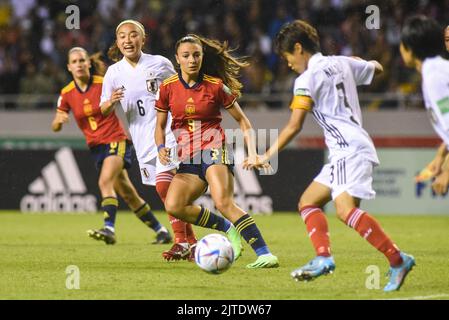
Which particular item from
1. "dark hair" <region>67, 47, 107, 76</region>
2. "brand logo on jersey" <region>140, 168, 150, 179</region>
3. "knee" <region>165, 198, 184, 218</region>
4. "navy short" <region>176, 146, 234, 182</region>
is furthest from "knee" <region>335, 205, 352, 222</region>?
"dark hair" <region>67, 47, 107, 76</region>

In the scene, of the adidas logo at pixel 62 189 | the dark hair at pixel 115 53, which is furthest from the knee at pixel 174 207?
the adidas logo at pixel 62 189

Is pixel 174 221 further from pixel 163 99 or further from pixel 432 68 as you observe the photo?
pixel 432 68

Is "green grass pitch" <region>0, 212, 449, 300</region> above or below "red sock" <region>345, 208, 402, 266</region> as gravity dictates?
below

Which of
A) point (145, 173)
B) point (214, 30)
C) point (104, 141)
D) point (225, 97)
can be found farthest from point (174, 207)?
point (214, 30)

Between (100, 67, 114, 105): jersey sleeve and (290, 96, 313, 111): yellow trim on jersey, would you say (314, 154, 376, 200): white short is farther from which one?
(100, 67, 114, 105): jersey sleeve

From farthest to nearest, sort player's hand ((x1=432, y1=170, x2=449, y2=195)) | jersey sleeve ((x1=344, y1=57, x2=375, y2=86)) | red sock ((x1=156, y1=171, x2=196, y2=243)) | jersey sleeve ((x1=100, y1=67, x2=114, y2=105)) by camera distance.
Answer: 1. jersey sleeve ((x1=100, y1=67, x2=114, y2=105))
2. red sock ((x1=156, y1=171, x2=196, y2=243))
3. jersey sleeve ((x1=344, y1=57, x2=375, y2=86))
4. player's hand ((x1=432, y1=170, x2=449, y2=195))

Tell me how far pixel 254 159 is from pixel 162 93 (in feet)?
5.82

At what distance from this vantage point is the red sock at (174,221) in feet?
31.7

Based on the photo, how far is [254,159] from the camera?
24.4 ft

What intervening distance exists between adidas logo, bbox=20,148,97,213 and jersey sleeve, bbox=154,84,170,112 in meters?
8.60

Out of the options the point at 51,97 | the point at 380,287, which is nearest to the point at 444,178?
the point at 380,287

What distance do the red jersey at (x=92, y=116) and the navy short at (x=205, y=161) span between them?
10.2ft

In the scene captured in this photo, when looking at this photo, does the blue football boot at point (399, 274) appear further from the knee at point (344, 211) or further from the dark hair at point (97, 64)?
the dark hair at point (97, 64)

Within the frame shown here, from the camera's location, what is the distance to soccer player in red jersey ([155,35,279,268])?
8633 mm
